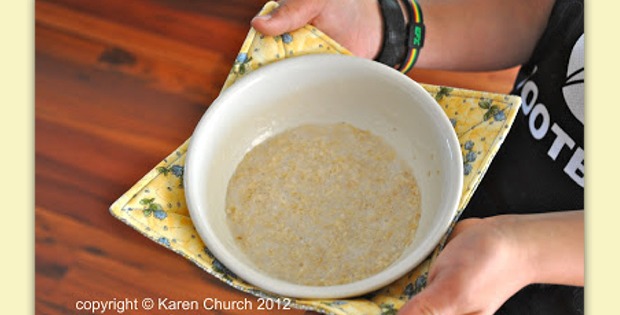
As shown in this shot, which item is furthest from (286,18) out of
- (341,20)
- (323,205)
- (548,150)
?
(548,150)

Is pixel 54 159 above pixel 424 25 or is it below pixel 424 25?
below

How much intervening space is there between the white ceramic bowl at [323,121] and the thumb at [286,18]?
43 mm

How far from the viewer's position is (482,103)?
688mm

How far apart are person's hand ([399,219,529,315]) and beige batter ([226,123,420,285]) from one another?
0.20 ft

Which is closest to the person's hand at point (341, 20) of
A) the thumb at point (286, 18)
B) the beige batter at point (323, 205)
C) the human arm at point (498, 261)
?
the thumb at point (286, 18)

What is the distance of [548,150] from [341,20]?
0.27 m

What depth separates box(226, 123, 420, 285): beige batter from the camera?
0.64m

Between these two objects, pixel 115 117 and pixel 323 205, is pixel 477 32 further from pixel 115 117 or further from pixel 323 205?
pixel 115 117

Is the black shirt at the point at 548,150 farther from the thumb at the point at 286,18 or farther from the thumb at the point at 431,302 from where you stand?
the thumb at the point at 286,18

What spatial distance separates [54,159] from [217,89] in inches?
7.4

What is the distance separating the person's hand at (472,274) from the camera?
0.56 metres

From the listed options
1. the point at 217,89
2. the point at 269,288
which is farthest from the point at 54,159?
the point at 269,288

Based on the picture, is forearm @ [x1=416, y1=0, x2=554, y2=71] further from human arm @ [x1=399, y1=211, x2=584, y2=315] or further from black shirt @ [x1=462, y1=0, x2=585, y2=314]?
human arm @ [x1=399, y1=211, x2=584, y2=315]

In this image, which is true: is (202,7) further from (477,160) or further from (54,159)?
(477,160)
